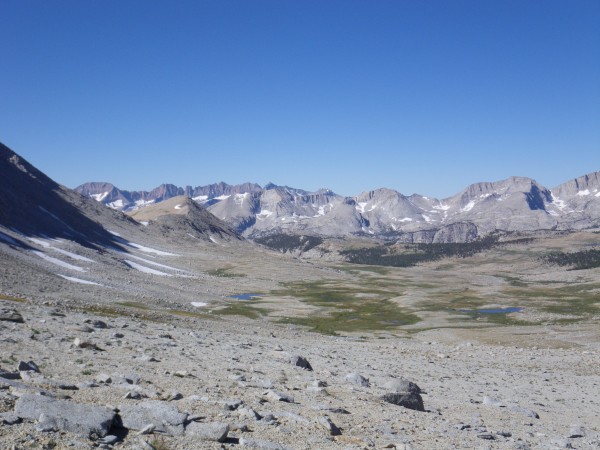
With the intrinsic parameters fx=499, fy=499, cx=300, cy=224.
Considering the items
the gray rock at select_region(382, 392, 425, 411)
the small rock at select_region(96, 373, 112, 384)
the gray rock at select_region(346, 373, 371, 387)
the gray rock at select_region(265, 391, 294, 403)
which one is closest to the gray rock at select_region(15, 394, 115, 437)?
the small rock at select_region(96, 373, 112, 384)

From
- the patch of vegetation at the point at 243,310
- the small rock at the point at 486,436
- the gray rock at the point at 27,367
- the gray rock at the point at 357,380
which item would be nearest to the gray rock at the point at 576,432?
the small rock at the point at 486,436

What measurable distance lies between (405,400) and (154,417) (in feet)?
47.0

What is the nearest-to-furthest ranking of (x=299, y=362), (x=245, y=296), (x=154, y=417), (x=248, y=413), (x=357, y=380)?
(x=154, y=417) < (x=248, y=413) < (x=357, y=380) < (x=299, y=362) < (x=245, y=296)

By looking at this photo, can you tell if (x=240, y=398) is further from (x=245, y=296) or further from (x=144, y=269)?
(x=144, y=269)

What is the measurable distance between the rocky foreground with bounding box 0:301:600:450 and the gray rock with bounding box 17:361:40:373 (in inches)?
2.0

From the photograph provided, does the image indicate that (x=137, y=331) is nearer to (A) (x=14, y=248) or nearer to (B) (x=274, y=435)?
(B) (x=274, y=435)

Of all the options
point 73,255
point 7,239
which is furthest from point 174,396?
point 73,255

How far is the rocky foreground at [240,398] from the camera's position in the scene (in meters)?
14.9

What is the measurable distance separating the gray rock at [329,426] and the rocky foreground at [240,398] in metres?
0.05

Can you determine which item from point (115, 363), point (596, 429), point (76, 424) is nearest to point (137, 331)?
point (115, 363)

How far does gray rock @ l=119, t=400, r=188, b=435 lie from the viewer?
15311mm

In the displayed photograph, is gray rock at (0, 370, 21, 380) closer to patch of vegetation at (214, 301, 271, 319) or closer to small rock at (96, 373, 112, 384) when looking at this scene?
small rock at (96, 373, 112, 384)

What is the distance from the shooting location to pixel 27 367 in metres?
20.0

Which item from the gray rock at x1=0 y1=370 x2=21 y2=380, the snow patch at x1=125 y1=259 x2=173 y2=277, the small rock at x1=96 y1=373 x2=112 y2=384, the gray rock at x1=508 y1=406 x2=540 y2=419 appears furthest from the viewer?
the snow patch at x1=125 y1=259 x2=173 y2=277
